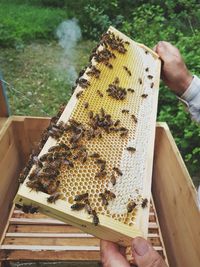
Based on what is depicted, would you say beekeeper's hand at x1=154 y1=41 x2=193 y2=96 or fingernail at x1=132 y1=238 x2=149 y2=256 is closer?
fingernail at x1=132 y1=238 x2=149 y2=256

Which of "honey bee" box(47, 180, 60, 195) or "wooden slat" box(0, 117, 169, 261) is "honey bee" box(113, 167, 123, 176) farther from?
"wooden slat" box(0, 117, 169, 261)

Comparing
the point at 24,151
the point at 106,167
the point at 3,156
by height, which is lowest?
the point at 24,151

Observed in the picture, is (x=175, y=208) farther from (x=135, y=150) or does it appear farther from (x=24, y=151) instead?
(x=24, y=151)

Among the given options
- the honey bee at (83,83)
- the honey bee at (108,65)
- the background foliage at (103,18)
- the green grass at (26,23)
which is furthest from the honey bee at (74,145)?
the green grass at (26,23)

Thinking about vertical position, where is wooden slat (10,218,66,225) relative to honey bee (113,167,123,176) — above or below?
below

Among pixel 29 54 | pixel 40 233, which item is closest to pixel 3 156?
pixel 40 233

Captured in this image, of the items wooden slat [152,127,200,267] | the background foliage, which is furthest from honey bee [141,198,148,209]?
the background foliage
